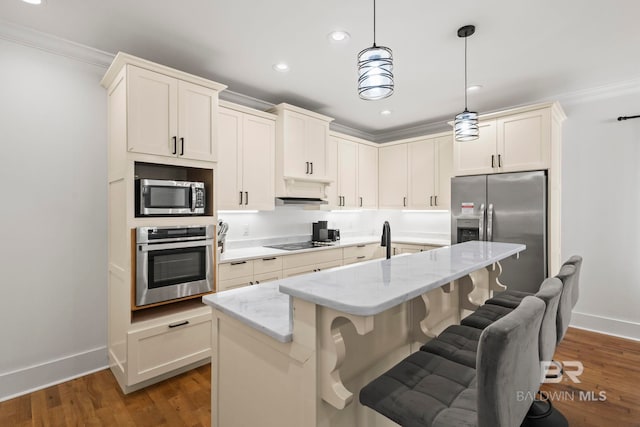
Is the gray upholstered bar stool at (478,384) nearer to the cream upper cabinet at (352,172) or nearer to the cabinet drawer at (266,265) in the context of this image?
the cabinet drawer at (266,265)

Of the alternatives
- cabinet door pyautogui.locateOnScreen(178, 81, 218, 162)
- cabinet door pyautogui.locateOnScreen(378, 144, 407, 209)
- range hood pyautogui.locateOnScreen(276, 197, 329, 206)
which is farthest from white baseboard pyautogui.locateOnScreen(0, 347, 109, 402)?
cabinet door pyautogui.locateOnScreen(378, 144, 407, 209)

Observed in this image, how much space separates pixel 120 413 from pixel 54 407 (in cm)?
52

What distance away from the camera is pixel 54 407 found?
2.27m

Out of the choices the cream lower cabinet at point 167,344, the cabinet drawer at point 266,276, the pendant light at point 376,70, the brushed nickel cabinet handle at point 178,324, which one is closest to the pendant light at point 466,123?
the pendant light at point 376,70

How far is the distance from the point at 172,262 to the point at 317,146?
7.66 feet

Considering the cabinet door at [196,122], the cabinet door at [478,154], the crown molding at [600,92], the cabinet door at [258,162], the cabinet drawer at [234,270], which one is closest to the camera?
the cabinet door at [196,122]

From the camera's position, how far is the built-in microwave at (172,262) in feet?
8.08

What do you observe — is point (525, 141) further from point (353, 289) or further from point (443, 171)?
point (353, 289)

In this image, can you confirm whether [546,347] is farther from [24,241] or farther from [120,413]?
[24,241]

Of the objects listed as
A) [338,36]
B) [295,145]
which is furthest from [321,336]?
[295,145]

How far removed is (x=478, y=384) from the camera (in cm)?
93

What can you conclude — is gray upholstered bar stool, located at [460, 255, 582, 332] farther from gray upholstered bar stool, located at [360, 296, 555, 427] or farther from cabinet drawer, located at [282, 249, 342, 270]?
cabinet drawer, located at [282, 249, 342, 270]

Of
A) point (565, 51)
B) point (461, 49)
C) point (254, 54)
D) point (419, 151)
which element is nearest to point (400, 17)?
point (461, 49)

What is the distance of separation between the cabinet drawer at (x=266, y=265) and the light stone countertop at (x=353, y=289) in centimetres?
149
